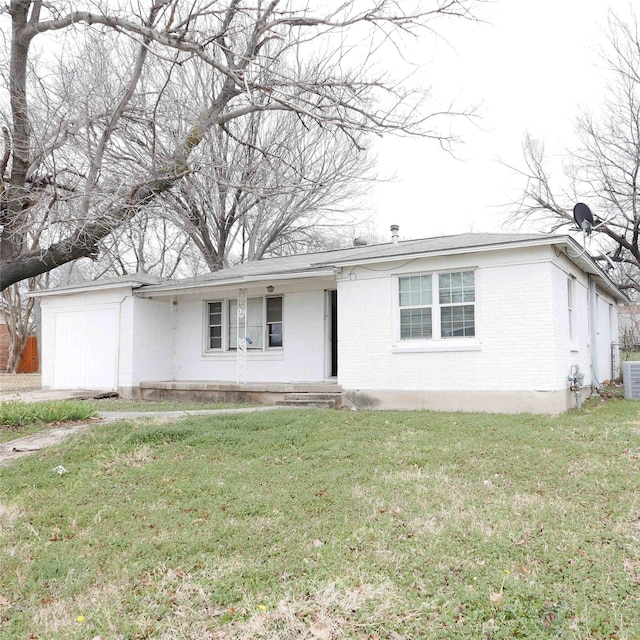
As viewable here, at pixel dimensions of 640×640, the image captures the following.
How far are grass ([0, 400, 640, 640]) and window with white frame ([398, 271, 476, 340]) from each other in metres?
3.34

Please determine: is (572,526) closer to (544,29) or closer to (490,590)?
(490,590)

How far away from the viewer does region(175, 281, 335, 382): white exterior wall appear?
41.5ft

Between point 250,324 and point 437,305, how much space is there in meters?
5.24

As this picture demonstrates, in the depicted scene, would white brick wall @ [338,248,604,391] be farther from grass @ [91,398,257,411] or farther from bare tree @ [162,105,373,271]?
bare tree @ [162,105,373,271]

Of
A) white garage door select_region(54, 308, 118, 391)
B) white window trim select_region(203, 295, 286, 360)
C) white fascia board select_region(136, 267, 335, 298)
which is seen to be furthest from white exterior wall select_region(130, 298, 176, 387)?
white window trim select_region(203, 295, 286, 360)

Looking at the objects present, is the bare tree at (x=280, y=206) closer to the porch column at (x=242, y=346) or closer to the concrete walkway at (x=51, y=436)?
the porch column at (x=242, y=346)

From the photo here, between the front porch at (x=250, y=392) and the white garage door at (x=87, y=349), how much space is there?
1.22 meters

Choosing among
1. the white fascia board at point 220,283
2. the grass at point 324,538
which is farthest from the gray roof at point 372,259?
the grass at point 324,538

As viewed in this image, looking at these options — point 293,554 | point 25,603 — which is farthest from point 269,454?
point 25,603

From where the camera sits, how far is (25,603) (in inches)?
133

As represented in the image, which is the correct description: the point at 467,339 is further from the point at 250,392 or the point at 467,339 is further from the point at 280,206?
the point at 280,206

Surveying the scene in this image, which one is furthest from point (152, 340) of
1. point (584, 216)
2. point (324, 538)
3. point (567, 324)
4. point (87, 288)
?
point (324, 538)

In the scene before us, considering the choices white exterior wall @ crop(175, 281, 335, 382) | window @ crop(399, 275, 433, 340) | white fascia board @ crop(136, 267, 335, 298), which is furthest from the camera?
white exterior wall @ crop(175, 281, 335, 382)

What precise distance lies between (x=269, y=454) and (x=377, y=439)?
5.21 ft
